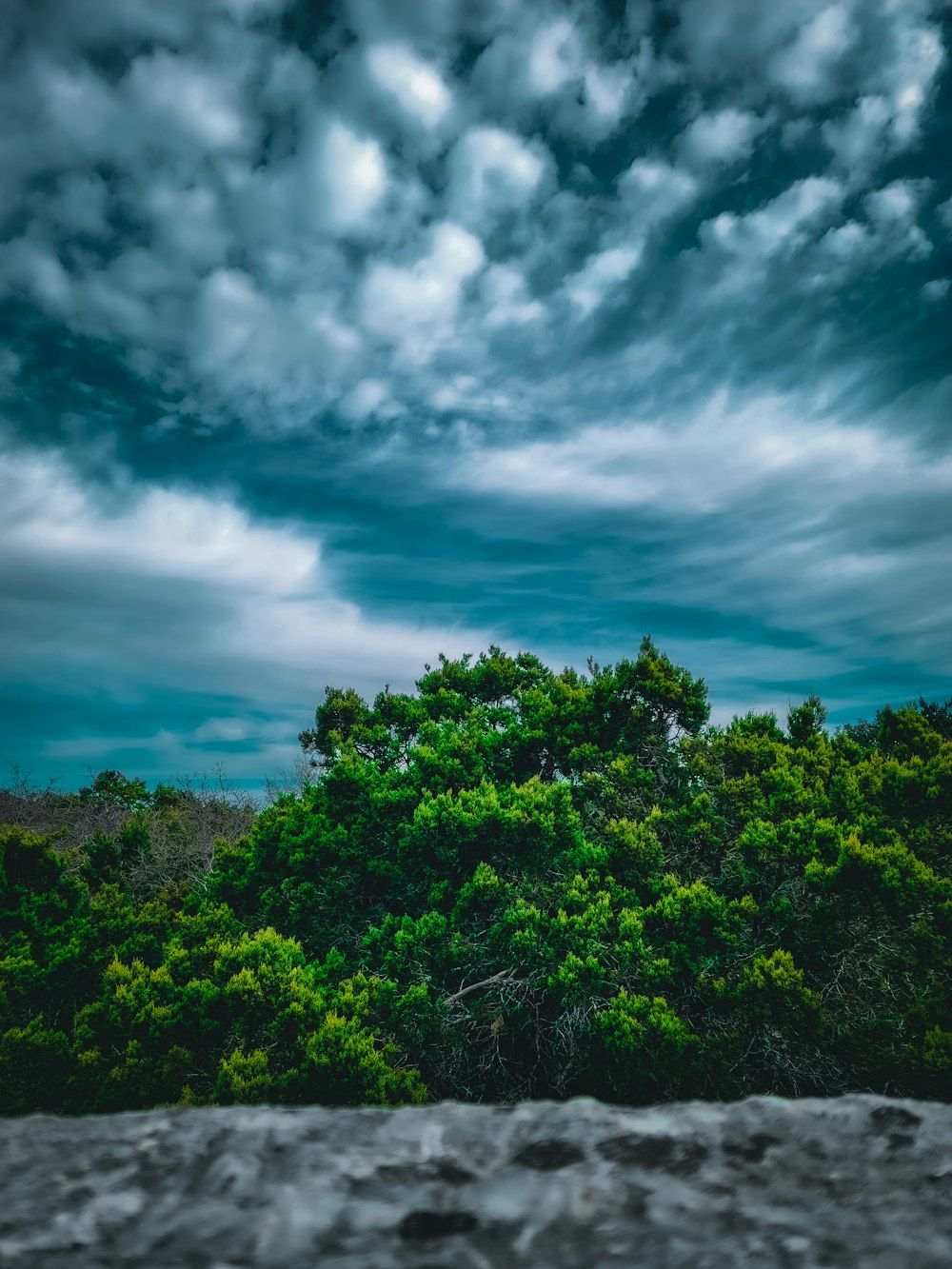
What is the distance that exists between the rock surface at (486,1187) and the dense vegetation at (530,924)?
7.03 m

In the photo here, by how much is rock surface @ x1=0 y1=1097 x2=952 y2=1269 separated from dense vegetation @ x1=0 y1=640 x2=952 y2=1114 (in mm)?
7025

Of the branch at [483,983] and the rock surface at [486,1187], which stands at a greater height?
the rock surface at [486,1187]

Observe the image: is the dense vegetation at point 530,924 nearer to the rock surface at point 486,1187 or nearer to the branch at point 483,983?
the branch at point 483,983

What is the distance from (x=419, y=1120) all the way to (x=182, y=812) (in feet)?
75.7

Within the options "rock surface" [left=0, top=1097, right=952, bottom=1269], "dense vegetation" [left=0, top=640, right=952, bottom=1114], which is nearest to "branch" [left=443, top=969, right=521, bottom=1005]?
"dense vegetation" [left=0, top=640, right=952, bottom=1114]

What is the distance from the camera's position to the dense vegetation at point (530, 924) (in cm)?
812

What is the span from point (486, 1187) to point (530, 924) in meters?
8.53

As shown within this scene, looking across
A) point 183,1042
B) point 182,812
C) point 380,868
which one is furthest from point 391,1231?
point 182,812

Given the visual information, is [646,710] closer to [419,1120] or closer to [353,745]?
[353,745]

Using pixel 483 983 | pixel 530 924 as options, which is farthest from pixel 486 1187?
pixel 483 983

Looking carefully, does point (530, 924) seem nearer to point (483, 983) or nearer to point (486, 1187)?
point (483, 983)

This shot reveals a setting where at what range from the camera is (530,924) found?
9.23 m

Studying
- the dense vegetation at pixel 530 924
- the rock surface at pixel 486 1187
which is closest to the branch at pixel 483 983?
the dense vegetation at pixel 530 924

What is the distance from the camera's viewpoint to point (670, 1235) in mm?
1093
